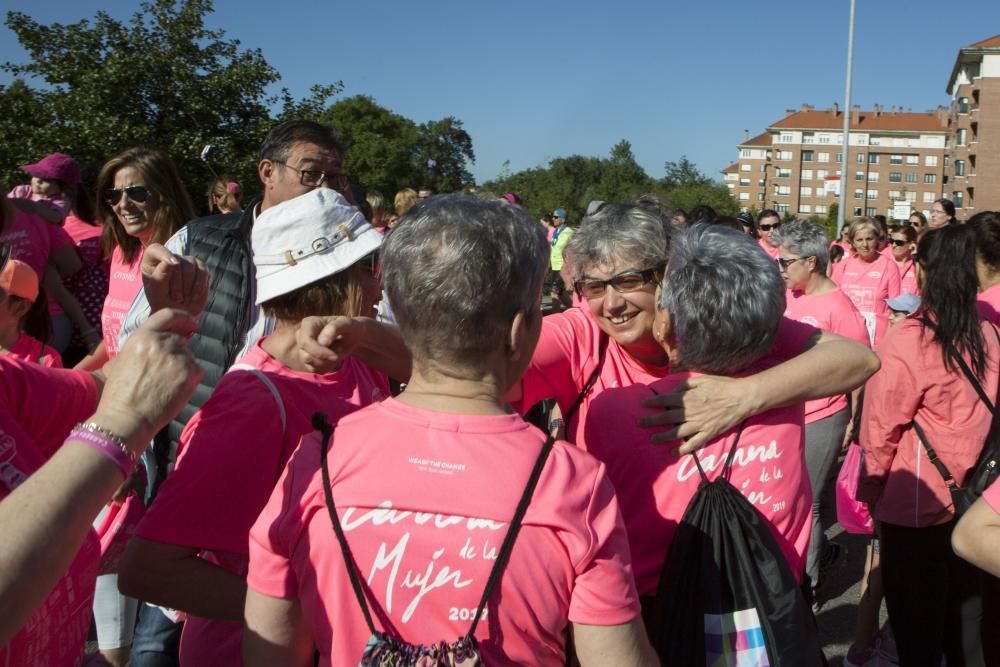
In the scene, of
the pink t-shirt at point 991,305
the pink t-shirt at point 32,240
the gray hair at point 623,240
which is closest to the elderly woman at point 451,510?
the gray hair at point 623,240

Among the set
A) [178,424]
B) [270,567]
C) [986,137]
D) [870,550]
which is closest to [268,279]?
[270,567]

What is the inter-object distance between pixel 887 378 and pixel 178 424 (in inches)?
110

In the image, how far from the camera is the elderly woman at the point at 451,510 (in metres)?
1.36

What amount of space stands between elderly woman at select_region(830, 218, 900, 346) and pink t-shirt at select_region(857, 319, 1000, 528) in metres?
4.97

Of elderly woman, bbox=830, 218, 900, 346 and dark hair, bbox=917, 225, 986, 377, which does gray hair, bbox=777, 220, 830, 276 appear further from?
elderly woman, bbox=830, 218, 900, 346

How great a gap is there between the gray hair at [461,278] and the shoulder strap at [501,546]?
0.22 metres

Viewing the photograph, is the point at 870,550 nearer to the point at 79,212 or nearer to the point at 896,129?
the point at 79,212

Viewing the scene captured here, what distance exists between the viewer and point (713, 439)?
6.26ft

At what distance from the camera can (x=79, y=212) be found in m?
6.18

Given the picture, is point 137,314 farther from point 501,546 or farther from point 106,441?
point 501,546

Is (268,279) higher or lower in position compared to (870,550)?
higher

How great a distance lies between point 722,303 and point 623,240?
0.48 metres

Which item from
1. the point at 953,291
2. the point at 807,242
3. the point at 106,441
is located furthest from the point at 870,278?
the point at 106,441

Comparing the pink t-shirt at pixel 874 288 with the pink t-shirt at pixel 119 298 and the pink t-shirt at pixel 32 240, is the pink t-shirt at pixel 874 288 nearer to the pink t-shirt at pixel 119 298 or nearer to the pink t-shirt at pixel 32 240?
the pink t-shirt at pixel 119 298
